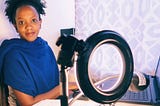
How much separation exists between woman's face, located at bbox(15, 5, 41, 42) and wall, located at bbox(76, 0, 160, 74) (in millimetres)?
566

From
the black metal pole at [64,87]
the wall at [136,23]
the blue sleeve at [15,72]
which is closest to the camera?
the black metal pole at [64,87]

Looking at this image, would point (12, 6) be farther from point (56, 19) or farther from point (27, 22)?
point (56, 19)

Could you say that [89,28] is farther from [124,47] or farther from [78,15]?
[124,47]

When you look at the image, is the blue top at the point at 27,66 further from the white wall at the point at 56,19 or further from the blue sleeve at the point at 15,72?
the white wall at the point at 56,19

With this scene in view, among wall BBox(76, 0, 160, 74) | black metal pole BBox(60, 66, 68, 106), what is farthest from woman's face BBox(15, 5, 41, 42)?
black metal pole BBox(60, 66, 68, 106)

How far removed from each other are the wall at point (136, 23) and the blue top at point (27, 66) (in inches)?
20.7

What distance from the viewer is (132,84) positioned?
72 cm

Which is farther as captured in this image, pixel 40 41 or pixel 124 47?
pixel 40 41

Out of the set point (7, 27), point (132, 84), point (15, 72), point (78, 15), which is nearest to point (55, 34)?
point (78, 15)

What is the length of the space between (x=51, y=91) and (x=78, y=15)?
716 mm

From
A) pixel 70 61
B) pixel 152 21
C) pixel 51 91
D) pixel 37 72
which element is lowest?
pixel 51 91

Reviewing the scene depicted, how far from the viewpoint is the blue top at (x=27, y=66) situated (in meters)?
1.16

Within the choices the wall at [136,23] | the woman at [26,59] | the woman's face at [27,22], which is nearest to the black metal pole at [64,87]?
the woman at [26,59]

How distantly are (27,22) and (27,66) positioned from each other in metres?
0.22
